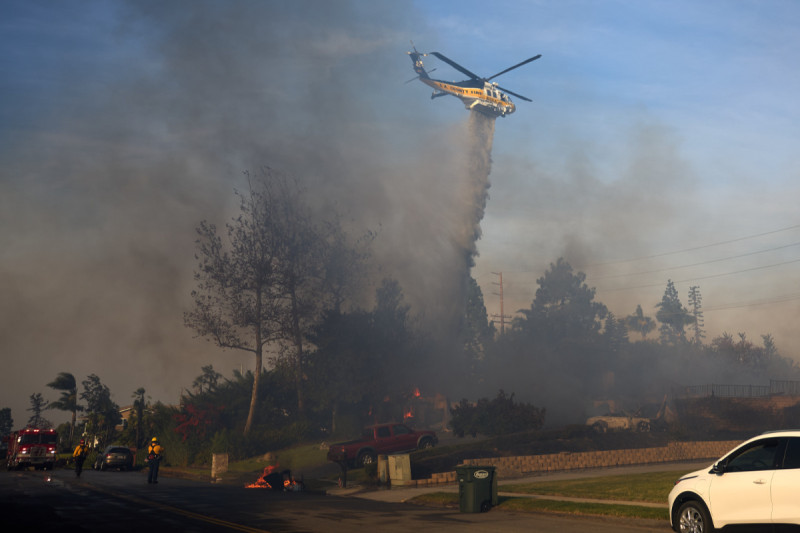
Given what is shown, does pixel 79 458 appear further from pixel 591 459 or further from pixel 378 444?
pixel 591 459

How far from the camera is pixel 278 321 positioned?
5506 cm

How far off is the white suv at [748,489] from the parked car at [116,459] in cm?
4135

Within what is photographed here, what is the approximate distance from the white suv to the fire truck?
4632 cm

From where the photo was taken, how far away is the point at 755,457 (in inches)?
456

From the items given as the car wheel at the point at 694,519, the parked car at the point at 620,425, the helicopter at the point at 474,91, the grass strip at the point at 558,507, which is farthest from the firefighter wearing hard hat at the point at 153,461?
the helicopter at the point at 474,91

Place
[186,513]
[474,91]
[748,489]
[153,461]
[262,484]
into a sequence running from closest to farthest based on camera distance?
[748,489] < [186,513] < [262,484] < [153,461] < [474,91]

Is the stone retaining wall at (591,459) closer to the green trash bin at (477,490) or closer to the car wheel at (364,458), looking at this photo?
the car wheel at (364,458)

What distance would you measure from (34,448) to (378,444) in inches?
→ 1088

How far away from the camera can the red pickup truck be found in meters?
33.2

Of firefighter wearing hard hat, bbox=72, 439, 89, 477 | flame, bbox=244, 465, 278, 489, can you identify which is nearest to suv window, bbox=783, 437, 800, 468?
flame, bbox=244, 465, 278, 489

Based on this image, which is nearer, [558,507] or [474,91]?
[558,507]

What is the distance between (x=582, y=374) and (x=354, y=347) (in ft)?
122

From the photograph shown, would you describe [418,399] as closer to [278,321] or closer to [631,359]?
[278,321]

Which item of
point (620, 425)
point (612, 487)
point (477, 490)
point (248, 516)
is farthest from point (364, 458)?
point (620, 425)
